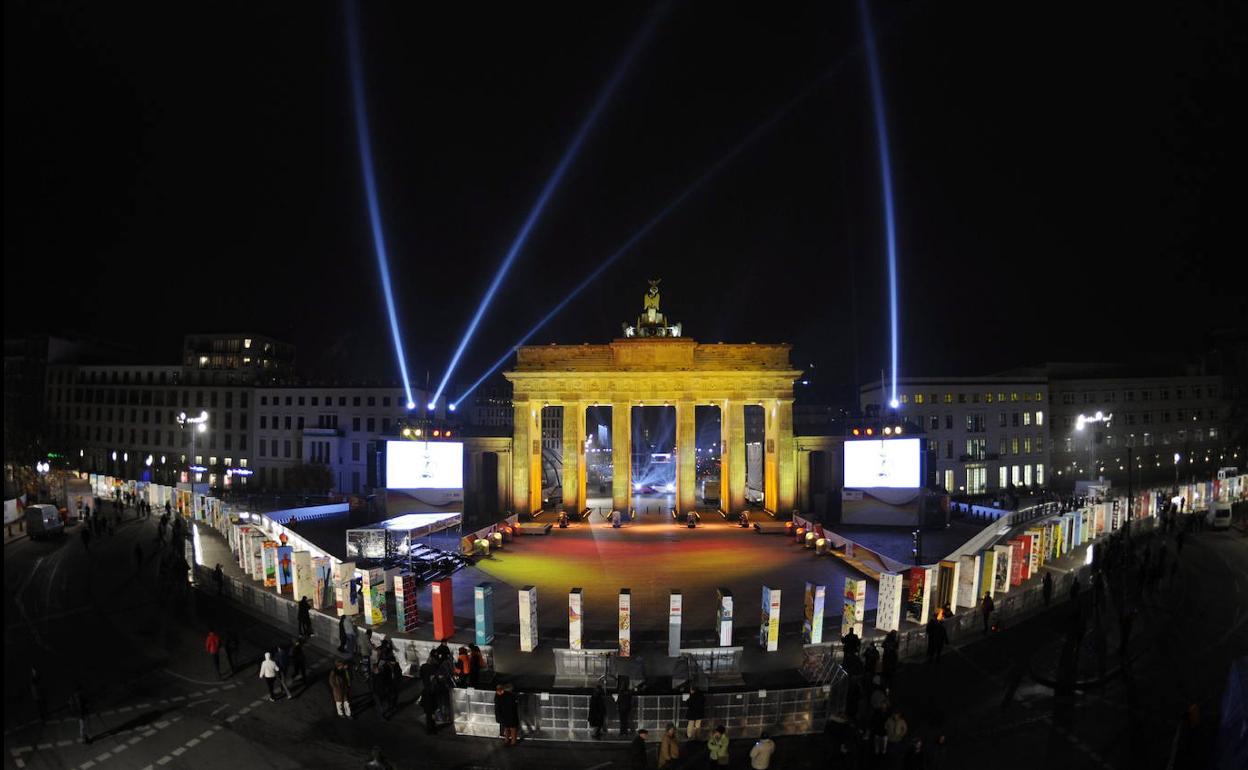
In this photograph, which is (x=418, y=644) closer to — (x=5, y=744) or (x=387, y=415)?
(x=5, y=744)

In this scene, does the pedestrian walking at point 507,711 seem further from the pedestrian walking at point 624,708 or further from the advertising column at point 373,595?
the advertising column at point 373,595

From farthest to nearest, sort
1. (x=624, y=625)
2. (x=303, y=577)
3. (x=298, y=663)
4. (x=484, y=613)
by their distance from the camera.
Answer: (x=303, y=577) < (x=484, y=613) < (x=624, y=625) < (x=298, y=663)

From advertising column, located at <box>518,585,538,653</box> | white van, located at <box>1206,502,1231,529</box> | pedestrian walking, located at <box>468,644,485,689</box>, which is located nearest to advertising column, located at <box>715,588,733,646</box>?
advertising column, located at <box>518,585,538,653</box>

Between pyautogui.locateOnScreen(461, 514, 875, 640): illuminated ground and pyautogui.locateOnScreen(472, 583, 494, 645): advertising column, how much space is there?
3.01m

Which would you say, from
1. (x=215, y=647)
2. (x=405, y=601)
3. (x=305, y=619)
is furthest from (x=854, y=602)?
(x=215, y=647)

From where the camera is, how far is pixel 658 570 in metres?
31.8

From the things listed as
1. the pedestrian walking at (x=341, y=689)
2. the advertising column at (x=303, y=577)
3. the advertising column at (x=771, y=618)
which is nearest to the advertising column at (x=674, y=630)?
the advertising column at (x=771, y=618)

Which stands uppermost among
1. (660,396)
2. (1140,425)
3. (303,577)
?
(660,396)

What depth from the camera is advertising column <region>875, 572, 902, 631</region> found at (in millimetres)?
20594

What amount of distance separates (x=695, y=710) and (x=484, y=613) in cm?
722

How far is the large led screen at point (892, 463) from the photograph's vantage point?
→ 42281 millimetres

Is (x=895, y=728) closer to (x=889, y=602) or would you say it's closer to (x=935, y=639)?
(x=935, y=639)

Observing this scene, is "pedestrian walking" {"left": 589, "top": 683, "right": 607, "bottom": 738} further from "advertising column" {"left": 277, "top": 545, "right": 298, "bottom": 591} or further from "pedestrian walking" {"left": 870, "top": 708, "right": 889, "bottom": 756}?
"advertising column" {"left": 277, "top": 545, "right": 298, "bottom": 591}

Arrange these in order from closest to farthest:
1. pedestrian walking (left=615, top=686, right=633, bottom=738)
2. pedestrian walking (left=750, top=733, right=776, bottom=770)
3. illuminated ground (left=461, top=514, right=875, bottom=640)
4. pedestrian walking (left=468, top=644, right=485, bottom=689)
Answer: pedestrian walking (left=750, top=733, right=776, bottom=770)
pedestrian walking (left=615, top=686, right=633, bottom=738)
pedestrian walking (left=468, top=644, right=485, bottom=689)
illuminated ground (left=461, top=514, right=875, bottom=640)
